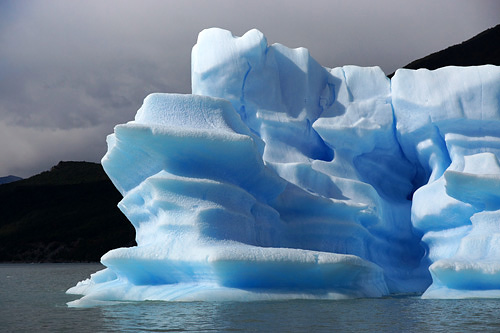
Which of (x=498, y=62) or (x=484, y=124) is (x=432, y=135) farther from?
(x=498, y=62)

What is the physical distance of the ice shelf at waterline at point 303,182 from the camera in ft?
33.1

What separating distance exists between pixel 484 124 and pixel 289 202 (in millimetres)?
4411

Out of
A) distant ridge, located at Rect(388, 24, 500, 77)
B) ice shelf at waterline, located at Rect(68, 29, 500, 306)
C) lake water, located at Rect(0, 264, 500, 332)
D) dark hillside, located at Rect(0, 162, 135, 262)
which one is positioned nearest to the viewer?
lake water, located at Rect(0, 264, 500, 332)

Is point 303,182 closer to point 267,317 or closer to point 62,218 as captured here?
point 267,317

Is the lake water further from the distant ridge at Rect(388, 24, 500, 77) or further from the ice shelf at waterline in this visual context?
the distant ridge at Rect(388, 24, 500, 77)

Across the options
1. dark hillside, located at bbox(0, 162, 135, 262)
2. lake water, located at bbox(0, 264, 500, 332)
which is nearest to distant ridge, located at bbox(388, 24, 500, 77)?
dark hillside, located at bbox(0, 162, 135, 262)

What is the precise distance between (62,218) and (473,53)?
35707 mm

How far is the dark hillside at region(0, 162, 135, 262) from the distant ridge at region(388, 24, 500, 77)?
2588 centimetres

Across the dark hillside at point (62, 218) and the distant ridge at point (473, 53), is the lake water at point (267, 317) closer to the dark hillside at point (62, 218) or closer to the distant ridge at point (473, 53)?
the distant ridge at point (473, 53)

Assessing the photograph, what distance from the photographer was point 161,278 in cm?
1042

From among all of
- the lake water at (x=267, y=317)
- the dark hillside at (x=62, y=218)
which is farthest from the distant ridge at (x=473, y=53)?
the lake water at (x=267, y=317)

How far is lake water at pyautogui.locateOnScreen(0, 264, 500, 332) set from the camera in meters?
6.88

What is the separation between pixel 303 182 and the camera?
1284cm

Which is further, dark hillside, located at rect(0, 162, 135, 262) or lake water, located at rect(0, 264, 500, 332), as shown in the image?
dark hillside, located at rect(0, 162, 135, 262)
